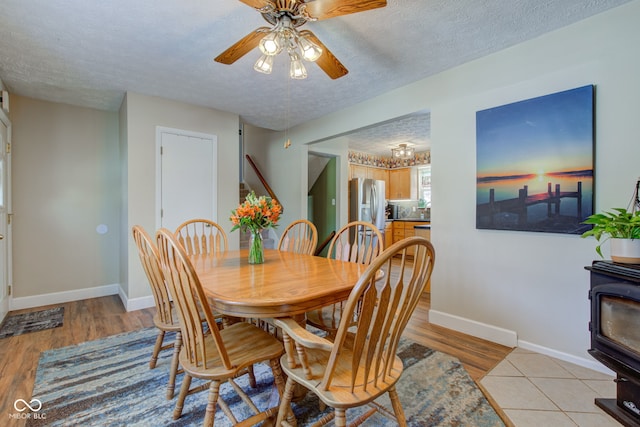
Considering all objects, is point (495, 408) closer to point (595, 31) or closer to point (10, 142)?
point (595, 31)

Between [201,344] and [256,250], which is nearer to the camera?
[201,344]

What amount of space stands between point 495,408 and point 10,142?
4975 mm

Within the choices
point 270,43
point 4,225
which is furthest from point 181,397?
point 4,225

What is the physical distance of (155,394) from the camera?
1.70m

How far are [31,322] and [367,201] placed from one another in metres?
5.09

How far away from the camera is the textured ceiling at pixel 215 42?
5.96ft

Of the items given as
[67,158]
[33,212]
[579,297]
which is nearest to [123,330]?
[33,212]

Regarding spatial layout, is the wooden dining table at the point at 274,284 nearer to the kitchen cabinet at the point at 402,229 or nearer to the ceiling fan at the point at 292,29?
the ceiling fan at the point at 292,29

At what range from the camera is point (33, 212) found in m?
3.35

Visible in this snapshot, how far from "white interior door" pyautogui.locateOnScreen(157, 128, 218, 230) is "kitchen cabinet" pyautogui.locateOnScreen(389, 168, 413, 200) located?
4597 millimetres

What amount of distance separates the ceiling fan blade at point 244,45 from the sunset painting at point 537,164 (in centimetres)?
187

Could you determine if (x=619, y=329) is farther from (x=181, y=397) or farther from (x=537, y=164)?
(x=181, y=397)

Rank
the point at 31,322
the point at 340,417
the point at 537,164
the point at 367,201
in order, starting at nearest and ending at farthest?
1. the point at 340,417
2. the point at 537,164
3. the point at 31,322
4. the point at 367,201

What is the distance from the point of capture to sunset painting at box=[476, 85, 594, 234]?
76.7 inches
